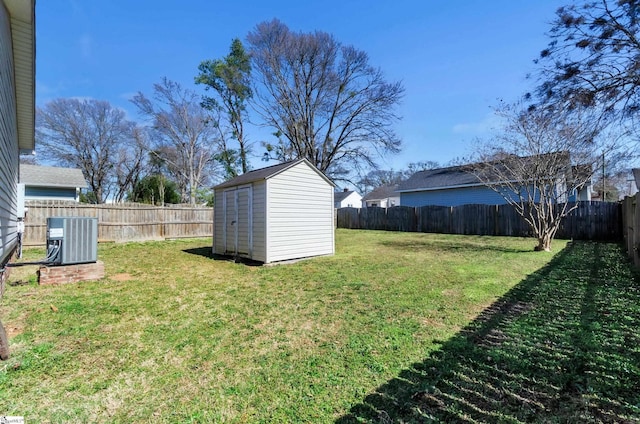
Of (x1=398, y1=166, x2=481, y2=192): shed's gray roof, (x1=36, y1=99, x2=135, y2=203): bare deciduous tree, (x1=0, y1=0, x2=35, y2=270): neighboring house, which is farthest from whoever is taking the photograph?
(x1=36, y1=99, x2=135, y2=203): bare deciduous tree

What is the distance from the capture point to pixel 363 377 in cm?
242

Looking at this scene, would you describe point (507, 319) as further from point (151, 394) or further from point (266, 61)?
point (266, 61)

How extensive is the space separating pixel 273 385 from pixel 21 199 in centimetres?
968

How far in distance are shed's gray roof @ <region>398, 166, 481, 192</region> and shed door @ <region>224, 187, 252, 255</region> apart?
541 inches

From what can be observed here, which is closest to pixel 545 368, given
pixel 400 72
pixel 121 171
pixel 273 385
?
pixel 273 385

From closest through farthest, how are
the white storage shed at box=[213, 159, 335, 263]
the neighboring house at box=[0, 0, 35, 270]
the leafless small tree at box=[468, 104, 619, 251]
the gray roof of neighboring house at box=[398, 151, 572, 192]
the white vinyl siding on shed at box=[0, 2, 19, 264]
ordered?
1. the white vinyl siding on shed at box=[0, 2, 19, 264]
2. the neighboring house at box=[0, 0, 35, 270]
3. the white storage shed at box=[213, 159, 335, 263]
4. the leafless small tree at box=[468, 104, 619, 251]
5. the gray roof of neighboring house at box=[398, 151, 572, 192]

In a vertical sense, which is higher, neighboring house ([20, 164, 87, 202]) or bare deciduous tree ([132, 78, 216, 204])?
bare deciduous tree ([132, 78, 216, 204])

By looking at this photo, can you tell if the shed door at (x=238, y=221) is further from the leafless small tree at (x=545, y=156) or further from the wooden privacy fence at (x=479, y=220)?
the wooden privacy fence at (x=479, y=220)

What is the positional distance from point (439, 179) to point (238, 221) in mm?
15696

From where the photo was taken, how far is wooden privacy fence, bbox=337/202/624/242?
1191cm

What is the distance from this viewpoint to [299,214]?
8250 millimetres

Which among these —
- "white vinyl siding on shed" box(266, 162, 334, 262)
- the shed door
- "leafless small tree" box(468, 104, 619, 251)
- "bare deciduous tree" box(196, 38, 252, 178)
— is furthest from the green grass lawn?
Answer: "bare deciduous tree" box(196, 38, 252, 178)

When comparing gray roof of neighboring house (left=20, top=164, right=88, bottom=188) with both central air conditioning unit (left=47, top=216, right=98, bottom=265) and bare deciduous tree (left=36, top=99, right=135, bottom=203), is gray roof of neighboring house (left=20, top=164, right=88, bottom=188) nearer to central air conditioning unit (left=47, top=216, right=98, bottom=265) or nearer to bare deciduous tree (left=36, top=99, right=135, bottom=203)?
bare deciduous tree (left=36, top=99, right=135, bottom=203)

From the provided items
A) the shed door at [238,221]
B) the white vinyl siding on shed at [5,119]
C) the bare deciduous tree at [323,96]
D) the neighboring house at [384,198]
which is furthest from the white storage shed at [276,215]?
the neighboring house at [384,198]
